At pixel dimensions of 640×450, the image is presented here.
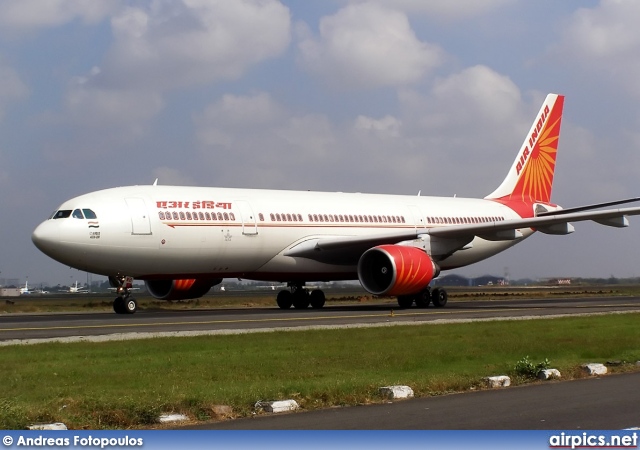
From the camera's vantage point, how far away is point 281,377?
1196 centimetres

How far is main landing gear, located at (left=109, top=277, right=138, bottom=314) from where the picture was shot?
90.0 feet

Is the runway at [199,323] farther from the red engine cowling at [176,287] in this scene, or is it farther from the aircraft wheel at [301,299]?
the aircraft wheel at [301,299]

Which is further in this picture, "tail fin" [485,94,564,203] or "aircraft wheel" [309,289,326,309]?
"tail fin" [485,94,564,203]

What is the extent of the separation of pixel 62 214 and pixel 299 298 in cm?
1040

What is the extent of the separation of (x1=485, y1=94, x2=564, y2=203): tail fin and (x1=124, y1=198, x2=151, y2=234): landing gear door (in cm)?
2003

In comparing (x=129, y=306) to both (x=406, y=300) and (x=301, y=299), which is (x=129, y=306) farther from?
(x=406, y=300)

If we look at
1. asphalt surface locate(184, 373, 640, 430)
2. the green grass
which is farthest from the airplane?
asphalt surface locate(184, 373, 640, 430)

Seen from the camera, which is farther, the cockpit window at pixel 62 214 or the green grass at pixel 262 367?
the cockpit window at pixel 62 214

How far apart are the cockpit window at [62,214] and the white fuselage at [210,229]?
0.74 ft

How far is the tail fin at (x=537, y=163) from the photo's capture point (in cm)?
4253

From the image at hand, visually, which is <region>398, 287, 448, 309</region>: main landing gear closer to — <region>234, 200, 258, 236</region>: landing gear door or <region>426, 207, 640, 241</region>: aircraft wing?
<region>426, 207, 640, 241</region>: aircraft wing

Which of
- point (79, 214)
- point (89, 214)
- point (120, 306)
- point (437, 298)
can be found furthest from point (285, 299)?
point (79, 214)

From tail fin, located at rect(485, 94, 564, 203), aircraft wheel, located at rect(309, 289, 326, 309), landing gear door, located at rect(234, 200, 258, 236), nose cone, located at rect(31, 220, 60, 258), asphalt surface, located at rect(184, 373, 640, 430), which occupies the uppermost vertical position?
tail fin, located at rect(485, 94, 564, 203)

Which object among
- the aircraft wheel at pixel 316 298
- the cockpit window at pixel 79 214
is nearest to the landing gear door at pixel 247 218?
the cockpit window at pixel 79 214
